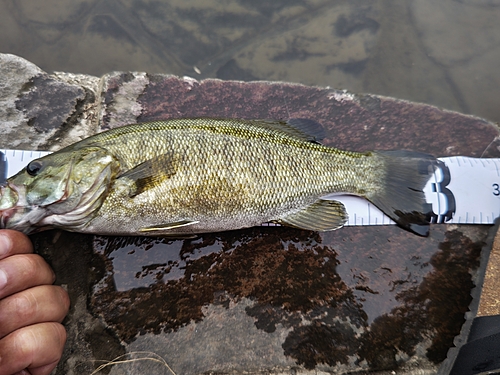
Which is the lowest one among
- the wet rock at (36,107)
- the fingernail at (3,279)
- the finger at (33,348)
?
the finger at (33,348)

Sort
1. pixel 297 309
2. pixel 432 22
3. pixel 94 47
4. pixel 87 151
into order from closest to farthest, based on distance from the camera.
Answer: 1. pixel 87 151
2. pixel 297 309
3. pixel 94 47
4. pixel 432 22

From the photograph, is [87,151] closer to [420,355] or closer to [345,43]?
[420,355]

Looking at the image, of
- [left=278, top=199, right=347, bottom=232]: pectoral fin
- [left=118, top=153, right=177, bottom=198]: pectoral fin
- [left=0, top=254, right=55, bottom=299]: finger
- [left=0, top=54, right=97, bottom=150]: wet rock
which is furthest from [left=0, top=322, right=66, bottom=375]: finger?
[left=278, top=199, right=347, bottom=232]: pectoral fin

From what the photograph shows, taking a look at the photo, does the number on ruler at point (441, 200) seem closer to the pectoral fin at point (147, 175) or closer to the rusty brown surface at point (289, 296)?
the rusty brown surface at point (289, 296)

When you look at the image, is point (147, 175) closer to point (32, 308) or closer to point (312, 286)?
point (32, 308)

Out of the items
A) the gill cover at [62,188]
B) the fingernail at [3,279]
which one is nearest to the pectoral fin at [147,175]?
the gill cover at [62,188]

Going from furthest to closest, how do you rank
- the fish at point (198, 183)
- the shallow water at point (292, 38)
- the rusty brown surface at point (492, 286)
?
the shallow water at point (292, 38) → the rusty brown surface at point (492, 286) → the fish at point (198, 183)

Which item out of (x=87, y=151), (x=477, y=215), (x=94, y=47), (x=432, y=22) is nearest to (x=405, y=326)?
(x=477, y=215)
